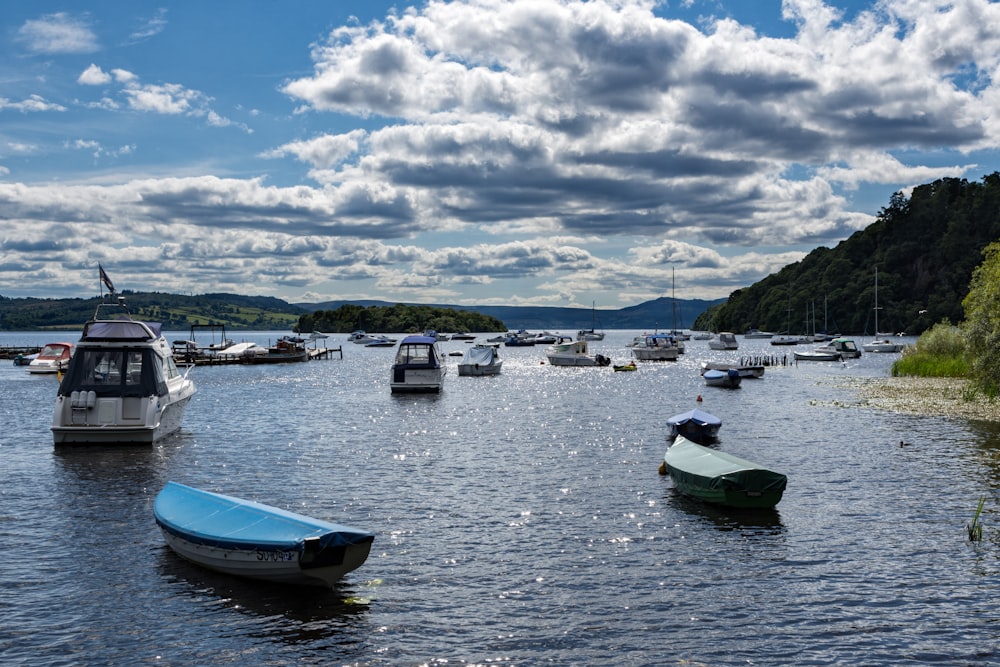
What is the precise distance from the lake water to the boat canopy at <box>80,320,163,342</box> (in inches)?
A: 222

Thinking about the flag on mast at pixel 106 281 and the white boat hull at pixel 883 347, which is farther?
the white boat hull at pixel 883 347

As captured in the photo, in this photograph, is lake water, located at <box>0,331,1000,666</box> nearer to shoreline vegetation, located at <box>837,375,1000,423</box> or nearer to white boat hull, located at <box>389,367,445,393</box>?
shoreline vegetation, located at <box>837,375,1000,423</box>

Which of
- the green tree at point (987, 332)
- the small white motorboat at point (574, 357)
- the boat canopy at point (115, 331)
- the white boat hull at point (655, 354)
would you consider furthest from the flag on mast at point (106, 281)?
the white boat hull at point (655, 354)

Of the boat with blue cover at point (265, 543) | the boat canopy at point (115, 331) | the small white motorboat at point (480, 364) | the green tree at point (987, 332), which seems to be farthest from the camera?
the small white motorboat at point (480, 364)

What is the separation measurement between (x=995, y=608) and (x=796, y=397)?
179ft

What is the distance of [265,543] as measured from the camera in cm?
1969

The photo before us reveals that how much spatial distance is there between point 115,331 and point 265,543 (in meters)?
26.5

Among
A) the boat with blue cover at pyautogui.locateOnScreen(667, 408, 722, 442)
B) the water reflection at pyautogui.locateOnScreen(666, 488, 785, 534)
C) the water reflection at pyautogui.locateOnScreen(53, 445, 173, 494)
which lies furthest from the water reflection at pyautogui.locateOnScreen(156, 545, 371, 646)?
the boat with blue cover at pyautogui.locateOnScreen(667, 408, 722, 442)

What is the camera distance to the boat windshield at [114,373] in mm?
40787

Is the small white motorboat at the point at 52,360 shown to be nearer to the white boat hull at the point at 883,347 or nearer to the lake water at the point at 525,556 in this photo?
the lake water at the point at 525,556

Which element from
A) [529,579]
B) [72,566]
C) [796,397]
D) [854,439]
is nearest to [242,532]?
[72,566]

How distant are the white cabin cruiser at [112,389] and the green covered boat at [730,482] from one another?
86.4ft

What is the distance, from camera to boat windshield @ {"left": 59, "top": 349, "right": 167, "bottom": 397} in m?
40.8

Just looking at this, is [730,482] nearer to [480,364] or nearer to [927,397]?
[927,397]
